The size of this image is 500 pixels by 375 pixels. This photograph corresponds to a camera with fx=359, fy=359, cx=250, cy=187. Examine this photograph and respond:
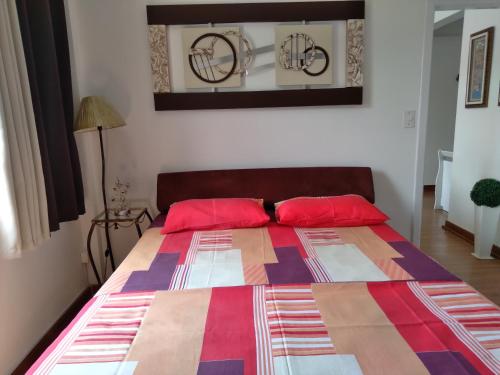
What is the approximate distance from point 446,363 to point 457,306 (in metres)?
0.35

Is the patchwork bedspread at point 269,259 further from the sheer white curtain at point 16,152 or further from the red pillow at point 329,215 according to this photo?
the sheer white curtain at point 16,152

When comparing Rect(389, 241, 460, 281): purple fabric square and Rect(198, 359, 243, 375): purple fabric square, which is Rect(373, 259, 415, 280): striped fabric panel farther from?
Rect(198, 359, 243, 375): purple fabric square

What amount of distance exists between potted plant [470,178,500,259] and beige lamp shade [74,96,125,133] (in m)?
2.83

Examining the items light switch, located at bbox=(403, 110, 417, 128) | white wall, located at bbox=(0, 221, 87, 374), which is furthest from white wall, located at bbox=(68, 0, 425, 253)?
white wall, located at bbox=(0, 221, 87, 374)

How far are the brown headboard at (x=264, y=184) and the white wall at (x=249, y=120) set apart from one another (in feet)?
0.34

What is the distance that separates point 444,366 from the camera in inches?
37.0

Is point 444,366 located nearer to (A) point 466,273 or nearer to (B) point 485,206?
(A) point 466,273

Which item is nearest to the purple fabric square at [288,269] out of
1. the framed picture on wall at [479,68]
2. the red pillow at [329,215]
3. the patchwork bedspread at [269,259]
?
the patchwork bedspread at [269,259]

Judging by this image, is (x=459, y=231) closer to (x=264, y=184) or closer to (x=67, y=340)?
(x=264, y=184)

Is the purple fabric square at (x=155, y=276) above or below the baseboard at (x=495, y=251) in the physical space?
above

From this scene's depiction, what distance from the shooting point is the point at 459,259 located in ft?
9.89

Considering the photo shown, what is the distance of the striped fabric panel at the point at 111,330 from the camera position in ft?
3.40

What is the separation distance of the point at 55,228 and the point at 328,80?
77.1 inches

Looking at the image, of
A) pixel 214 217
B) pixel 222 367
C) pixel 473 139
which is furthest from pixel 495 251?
pixel 222 367
